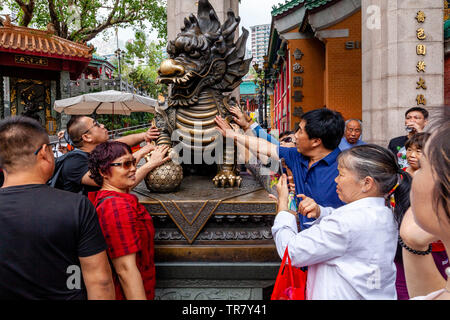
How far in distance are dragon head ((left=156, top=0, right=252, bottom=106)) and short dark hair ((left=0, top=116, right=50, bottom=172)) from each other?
146cm

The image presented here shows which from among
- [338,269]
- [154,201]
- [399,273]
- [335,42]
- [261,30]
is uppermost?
[261,30]

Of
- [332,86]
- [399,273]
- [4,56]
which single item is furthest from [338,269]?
[4,56]

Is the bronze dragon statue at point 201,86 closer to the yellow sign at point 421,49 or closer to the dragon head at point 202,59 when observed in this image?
the dragon head at point 202,59

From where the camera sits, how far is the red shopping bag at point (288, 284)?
141cm

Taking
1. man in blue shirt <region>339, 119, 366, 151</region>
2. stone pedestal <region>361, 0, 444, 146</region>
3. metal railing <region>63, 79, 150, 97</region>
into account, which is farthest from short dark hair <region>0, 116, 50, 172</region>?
metal railing <region>63, 79, 150, 97</region>

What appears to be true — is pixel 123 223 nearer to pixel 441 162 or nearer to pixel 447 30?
pixel 441 162

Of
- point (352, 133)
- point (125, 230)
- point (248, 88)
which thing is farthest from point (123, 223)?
point (248, 88)

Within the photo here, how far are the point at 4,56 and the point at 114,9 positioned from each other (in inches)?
190

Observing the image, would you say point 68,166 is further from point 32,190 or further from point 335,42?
point 335,42

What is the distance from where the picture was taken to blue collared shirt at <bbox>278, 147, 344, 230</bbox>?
1.91 metres

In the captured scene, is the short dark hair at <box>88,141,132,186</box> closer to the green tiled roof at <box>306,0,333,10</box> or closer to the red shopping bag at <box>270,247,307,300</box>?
the red shopping bag at <box>270,247,307,300</box>

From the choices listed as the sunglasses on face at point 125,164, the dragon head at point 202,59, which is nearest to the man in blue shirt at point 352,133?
the dragon head at point 202,59

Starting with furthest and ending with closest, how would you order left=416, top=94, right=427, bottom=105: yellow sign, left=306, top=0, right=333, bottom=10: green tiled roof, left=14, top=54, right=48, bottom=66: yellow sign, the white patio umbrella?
left=14, top=54, right=48, bottom=66: yellow sign
left=306, top=0, right=333, bottom=10: green tiled roof
the white patio umbrella
left=416, top=94, right=427, bottom=105: yellow sign

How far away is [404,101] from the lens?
A: 5180mm
